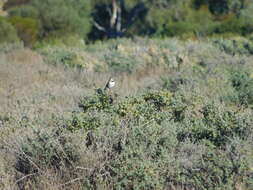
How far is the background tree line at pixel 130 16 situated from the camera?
77.7ft

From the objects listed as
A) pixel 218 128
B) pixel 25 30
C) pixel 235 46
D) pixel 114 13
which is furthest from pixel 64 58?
pixel 114 13

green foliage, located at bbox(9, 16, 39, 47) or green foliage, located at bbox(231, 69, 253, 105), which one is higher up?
green foliage, located at bbox(231, 69, 253, 105)

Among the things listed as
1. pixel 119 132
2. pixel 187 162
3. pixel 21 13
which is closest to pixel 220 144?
pixel 187 162

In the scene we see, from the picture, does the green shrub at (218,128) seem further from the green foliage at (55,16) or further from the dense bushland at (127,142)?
the green foliage at (55,16)

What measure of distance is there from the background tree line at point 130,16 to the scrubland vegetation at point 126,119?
8.57 m

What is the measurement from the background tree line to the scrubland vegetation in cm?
857

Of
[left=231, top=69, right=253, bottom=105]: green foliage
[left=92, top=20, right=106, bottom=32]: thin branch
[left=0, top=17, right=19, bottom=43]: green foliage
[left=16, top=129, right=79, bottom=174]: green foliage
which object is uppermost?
[left=16, top=129, right=79, bottom=174]: green foliage

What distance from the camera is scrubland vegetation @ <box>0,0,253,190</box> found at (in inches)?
179

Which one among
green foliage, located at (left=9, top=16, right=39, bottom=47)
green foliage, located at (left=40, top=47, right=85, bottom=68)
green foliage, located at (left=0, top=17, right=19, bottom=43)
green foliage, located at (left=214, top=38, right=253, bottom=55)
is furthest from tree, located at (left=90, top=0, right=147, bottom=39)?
green foliage, located at (left=40, top=47, right=85, bottom=68)

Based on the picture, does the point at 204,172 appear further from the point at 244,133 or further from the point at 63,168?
the point at 63,168

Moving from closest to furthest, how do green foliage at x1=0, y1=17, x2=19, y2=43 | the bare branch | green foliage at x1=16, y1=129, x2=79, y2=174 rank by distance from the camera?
green foliage at x1=16, y1=129, x2=79, y2=174 → green foliage at x1=0, y1=17, x2=19, y2=43 → the bare branch

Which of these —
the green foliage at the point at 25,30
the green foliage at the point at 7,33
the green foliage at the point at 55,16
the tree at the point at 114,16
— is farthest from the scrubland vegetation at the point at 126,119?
the tree at the point at 114,16

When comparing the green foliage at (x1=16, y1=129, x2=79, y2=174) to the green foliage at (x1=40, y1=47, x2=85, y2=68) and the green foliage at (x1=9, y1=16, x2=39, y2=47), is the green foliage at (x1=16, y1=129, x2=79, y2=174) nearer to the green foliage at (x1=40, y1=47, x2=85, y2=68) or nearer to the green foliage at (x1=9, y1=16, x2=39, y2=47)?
the green foliage at (x1=40, y1=47, x2=85, y2=68)

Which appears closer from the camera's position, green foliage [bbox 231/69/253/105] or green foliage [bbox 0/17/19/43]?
green foliage [bbox 231/69/253/105]
